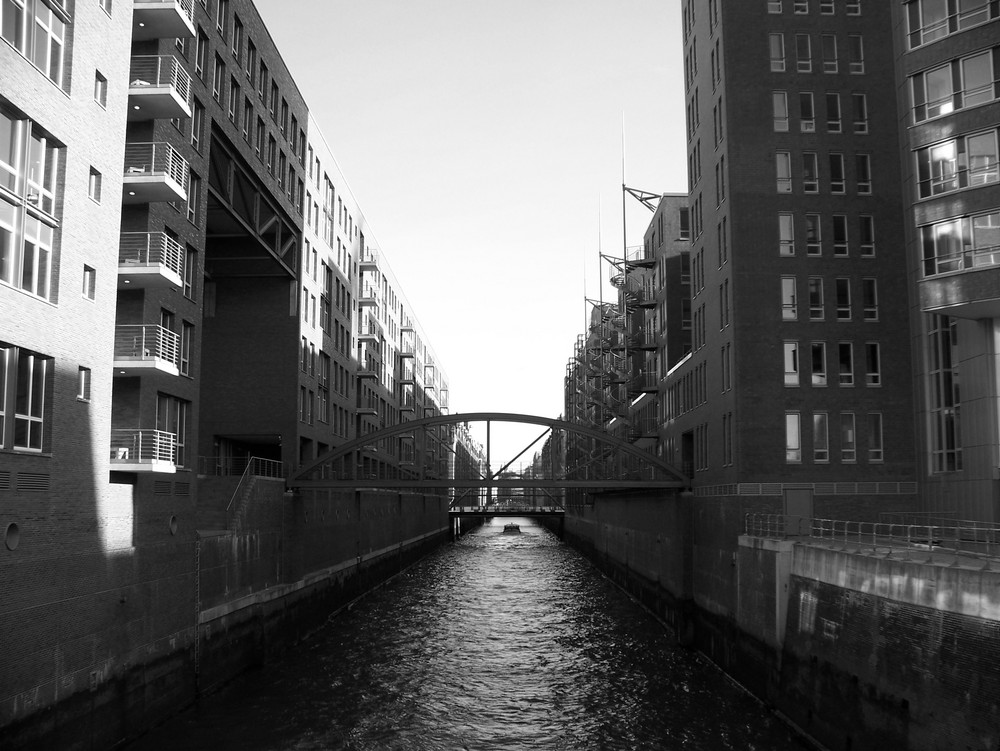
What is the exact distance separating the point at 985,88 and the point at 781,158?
772 cm

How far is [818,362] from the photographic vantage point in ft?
104

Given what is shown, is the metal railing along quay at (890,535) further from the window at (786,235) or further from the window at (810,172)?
the window at (810,172)

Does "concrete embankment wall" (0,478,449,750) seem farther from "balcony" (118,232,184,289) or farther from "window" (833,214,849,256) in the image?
"window" (833,214,849,256)

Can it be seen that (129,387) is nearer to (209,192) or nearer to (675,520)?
(209,192)

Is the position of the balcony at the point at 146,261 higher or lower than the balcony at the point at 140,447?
higher

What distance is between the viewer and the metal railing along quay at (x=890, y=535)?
19953mm

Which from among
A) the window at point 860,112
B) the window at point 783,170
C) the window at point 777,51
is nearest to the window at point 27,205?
the window at point 783,170

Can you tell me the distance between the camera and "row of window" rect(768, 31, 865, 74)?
33.2 metres

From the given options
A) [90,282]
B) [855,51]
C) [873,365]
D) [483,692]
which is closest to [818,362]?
[873,365]

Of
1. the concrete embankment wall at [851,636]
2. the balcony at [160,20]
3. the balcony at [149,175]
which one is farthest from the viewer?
the balcony at [160,20]

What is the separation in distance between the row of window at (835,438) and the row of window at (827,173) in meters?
7.94

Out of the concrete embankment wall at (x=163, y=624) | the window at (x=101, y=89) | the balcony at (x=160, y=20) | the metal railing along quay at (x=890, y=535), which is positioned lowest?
the concrete embankment wall at (x=163, y=624)

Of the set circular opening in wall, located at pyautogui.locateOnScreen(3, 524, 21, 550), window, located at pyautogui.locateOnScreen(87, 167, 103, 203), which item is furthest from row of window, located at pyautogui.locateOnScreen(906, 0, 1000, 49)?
circular opening in wall, located at pyautogui.locateOnScreen(3, 524, 21, 550)

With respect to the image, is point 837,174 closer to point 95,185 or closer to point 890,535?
point 890,535
